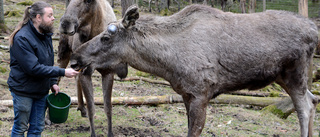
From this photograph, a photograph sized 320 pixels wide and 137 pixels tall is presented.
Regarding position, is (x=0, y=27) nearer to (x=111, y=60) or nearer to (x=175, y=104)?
(x=175, y=104)

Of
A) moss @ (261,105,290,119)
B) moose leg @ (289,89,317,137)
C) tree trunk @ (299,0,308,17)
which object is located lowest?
moss @ (261,105,290,119)

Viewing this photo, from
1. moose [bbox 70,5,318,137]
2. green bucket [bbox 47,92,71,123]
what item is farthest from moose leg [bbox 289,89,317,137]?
green bucket [bbox 47,92,71,123]

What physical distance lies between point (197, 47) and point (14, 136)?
2627mm

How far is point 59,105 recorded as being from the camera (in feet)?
15.3

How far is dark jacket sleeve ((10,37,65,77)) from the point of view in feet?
11.7

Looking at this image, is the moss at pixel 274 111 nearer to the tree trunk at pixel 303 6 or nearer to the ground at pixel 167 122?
the ground at pixel 167 122

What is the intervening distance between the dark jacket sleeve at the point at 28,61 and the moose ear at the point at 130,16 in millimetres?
1001

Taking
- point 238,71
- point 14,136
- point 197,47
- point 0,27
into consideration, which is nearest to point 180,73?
point 197,47

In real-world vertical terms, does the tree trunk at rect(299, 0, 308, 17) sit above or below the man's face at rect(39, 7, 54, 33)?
below

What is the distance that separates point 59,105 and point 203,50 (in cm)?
240

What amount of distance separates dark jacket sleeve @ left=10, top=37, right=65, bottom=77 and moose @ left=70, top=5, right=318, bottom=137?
0.36 meters

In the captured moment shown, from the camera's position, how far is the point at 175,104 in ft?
23.1

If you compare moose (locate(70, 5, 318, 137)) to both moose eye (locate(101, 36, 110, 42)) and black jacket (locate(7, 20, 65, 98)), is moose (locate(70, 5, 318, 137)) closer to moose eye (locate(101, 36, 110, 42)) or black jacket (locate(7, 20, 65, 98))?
moose eye (locate(101, 36, 110, 42))

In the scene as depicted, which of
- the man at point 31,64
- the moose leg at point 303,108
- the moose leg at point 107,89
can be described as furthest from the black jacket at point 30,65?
the moose leg at point 303,108
